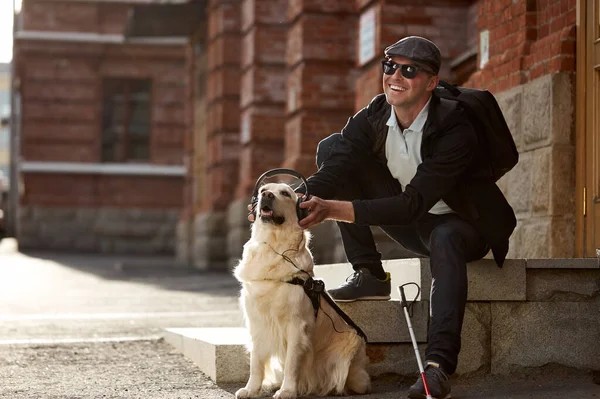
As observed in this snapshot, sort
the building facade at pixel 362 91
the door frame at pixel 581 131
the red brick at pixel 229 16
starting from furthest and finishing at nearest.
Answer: the red brick at pixel 229 16
the building facade at pixel 362 91
the door frame at pixel 581 131

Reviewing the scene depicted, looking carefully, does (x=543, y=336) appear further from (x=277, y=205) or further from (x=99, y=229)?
(x=99, y=229)

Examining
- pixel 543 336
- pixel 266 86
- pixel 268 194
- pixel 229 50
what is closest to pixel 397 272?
pixel 543 336

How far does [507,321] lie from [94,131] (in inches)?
960

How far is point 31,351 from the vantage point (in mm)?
7719

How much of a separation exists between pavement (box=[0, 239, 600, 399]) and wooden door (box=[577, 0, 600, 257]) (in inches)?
52.9

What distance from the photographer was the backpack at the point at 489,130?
5672 millimetres

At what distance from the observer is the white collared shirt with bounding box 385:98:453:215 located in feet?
18.3

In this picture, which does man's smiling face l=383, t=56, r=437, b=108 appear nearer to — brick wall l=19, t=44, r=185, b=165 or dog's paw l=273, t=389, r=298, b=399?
dog's paw l=273, t=389, r=298, b=399

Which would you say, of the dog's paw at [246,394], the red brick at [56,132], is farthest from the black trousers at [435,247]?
the red brick at [56,132]

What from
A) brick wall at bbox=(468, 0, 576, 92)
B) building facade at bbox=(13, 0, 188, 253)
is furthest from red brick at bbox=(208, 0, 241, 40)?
brick wall at bbox=(468, 0, 576, 92)

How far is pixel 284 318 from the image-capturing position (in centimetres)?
534

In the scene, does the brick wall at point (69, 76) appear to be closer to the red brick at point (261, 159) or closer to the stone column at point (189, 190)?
the stone column at point (189, 190)

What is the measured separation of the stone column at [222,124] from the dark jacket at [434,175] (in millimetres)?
14673

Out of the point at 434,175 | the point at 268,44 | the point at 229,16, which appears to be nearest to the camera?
the point at 434,175
